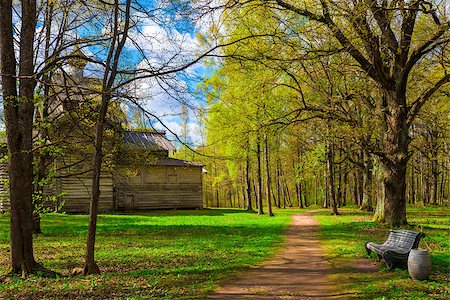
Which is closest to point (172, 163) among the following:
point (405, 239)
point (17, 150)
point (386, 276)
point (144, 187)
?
point (144, 187)

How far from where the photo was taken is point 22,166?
32.2 feet

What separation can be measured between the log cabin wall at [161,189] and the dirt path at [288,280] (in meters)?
24.4

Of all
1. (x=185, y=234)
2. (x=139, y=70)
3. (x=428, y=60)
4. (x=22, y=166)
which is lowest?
(x=185, y=234)

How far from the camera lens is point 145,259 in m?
12.4

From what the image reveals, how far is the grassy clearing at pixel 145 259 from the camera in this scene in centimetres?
851

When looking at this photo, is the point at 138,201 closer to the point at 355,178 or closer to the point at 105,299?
the point at 355,178

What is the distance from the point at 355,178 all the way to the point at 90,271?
41.7m

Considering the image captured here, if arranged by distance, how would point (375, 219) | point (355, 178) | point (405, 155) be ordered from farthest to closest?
point (355, 178) < point (375, 219) < point (405, 155)

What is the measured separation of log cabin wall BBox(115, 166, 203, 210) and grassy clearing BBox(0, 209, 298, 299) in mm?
14302

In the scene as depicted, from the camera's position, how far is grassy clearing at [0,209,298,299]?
8.51m

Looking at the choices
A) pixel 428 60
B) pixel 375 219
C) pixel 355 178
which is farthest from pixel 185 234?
pixel 355 178

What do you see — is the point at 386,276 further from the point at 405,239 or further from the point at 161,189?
the point at 161,189

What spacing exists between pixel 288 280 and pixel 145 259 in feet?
16.3

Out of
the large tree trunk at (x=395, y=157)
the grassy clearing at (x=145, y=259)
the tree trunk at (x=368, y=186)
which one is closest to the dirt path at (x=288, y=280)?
the grassy clearing at (x=145, y=259)
